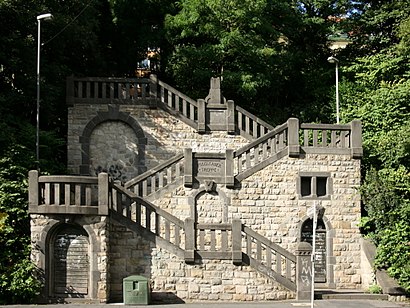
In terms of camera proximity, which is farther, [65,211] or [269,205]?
[269,205]

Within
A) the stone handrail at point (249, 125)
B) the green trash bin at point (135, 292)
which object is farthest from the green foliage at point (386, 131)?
the green trash bin at point (135, 292)

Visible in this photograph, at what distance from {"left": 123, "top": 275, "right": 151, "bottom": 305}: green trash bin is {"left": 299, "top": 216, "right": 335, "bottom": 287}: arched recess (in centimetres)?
642

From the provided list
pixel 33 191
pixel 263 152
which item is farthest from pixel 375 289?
pixel 33 191

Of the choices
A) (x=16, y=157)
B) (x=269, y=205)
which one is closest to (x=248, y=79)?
(x=269, y=205)

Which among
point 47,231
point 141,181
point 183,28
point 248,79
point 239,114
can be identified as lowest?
point 47,231

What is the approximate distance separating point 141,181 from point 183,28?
10421mm

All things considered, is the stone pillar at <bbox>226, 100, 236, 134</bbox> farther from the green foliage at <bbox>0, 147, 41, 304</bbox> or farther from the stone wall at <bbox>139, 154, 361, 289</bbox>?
the green foliage at <bbox>0, 147, 41, 304</bbox>

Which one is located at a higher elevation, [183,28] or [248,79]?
[183,28]

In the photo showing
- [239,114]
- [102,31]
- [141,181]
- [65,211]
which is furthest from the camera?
[102,31]

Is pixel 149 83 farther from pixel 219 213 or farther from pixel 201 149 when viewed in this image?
pixel 219 213

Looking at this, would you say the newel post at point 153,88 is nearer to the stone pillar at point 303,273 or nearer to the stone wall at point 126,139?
the stone wall at point 126,139

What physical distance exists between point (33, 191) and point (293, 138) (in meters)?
8.70

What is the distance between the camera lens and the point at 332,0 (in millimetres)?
33531

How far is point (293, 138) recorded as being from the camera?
21438mm
